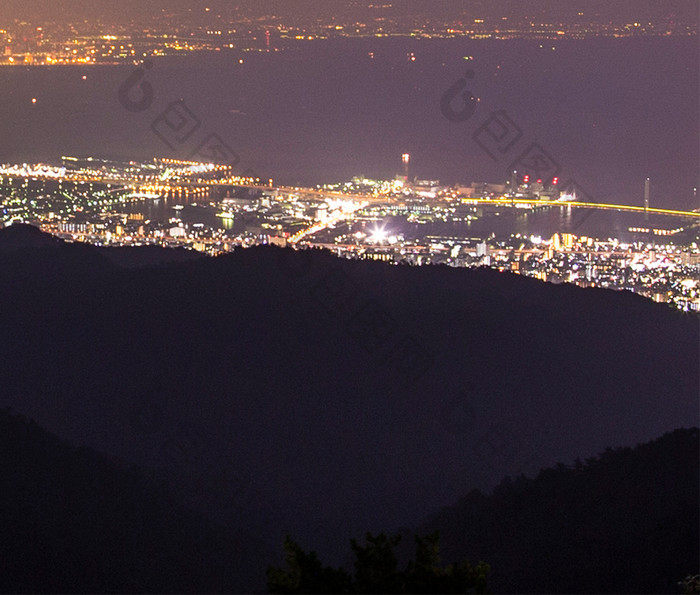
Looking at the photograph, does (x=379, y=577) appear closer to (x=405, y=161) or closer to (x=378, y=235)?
(x=378, y=235)

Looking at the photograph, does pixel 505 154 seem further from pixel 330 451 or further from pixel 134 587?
pixel 134 587

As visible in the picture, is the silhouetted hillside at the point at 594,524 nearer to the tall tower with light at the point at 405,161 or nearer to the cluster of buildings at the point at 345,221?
the cluster of buildings at the point at 345,221

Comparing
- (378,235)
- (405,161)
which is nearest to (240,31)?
(405,161)

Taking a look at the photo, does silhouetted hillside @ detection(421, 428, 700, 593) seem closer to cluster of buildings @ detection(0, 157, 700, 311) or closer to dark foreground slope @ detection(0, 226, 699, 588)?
dark foreground slope @ detection(0, 226, 699, 588)

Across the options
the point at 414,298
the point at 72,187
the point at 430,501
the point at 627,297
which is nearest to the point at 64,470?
the point at 430,501

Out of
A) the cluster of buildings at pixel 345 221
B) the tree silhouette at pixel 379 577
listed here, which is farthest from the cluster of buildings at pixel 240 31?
the tree silhouette at pixel 379 577
